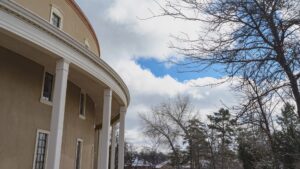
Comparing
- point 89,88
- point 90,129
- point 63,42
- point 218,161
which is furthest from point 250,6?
point 218,161

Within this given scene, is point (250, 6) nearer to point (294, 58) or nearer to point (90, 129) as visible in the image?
point (294, 58)

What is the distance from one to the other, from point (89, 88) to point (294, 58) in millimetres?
15549

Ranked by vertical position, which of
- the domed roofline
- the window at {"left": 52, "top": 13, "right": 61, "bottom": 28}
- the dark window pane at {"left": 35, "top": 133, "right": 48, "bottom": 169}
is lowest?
the dark window pane at {"left": 35, "top": 133, "right": 48, "bottom": 169}

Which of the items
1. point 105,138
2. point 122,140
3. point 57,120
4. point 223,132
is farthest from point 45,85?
point 223,132

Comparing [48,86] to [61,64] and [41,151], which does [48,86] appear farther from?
[61,64]

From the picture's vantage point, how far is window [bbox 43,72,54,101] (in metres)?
16.8

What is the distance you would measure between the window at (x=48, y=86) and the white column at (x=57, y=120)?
332 cm

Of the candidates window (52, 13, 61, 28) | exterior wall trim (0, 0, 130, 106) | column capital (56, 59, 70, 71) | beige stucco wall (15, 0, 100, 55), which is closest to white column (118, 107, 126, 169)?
exterior wall trim (0, 0, 130, 106)

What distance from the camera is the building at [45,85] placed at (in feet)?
41.7

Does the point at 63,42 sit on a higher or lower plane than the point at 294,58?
higher

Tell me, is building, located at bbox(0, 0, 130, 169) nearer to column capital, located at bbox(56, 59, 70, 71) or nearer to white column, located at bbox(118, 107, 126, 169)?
column capital, located at bbox(56, 59, 70, 71)

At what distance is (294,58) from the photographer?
21.0 feet

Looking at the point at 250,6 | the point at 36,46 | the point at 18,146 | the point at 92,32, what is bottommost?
the point at 18,146

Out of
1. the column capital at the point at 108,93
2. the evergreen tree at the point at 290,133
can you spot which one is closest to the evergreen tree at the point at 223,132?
the evergreen tree at the point at 290,133
